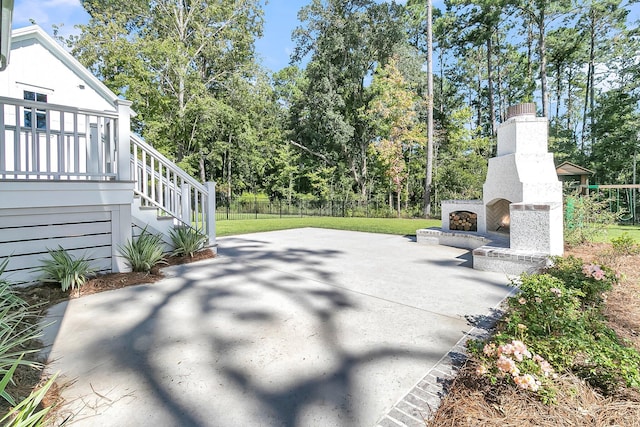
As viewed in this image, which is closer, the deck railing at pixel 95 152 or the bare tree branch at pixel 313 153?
the deck railing at pixel 95 152

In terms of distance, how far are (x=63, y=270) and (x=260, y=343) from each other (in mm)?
2873

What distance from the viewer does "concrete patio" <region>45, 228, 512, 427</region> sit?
1.76 metres

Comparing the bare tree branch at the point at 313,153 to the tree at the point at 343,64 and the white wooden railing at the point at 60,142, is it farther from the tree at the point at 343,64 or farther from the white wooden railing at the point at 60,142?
the white wooden railing at the point at 60,142

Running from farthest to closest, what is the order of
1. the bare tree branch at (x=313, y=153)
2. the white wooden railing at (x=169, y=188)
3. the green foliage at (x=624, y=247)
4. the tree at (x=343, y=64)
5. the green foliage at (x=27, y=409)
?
1. the bare tree branch at (x=313, y=153)
2. the tree at (x=343, y=64)
3. the green foliage at (x=624, y=247)
4. the white wooden railing at (x=169, y=188)
5. the green foliage at (x=27, y=409)

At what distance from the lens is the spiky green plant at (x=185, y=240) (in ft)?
17.7

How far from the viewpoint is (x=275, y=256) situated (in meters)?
6.02

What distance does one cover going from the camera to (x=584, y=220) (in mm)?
6402

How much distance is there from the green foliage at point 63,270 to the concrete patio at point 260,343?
0.32 meters

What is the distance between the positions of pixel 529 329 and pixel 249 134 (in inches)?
813

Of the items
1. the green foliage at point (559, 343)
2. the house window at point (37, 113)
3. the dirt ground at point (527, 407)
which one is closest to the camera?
the dirt ground at point (527, 407)

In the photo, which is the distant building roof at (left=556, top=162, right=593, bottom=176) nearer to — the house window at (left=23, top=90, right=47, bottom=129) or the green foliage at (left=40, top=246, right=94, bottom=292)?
the green foliage at (left=40, top=246, right=94, bottom=292)

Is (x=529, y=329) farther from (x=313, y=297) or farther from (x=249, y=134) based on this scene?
(x=249, y=134)

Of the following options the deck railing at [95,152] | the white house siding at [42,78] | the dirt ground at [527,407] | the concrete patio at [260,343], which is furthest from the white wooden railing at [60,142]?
the dirt ground at [527,407]

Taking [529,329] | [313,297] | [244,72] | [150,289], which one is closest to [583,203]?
[529,329]
